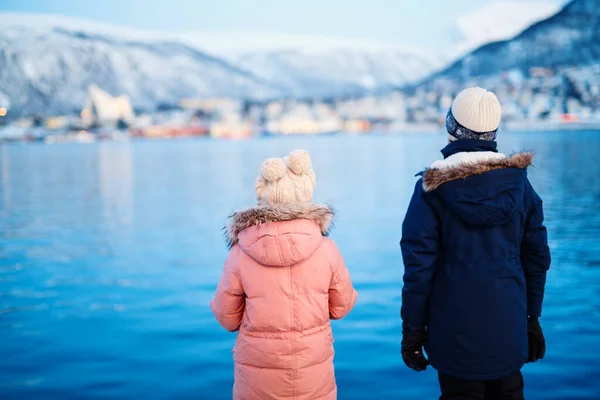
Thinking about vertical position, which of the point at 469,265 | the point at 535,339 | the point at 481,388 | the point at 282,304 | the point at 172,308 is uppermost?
the point at 469,265

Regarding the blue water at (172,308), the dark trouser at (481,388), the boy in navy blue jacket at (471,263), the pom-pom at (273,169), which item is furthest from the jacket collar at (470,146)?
the blue water at (172,308)

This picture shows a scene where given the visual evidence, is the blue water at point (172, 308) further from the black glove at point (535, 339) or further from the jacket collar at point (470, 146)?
the jacket collar at point (470, 146)

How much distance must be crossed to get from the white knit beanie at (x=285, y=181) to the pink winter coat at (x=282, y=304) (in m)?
0.09

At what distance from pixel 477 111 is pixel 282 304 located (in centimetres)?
103

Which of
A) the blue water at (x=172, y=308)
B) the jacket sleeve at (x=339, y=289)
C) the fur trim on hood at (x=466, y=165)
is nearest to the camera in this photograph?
the fur trim on hood at (x=466, y=165)

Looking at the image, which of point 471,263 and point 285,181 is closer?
point 471,263

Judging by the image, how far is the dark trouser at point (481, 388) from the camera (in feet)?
8.17

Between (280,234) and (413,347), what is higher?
(280,234)

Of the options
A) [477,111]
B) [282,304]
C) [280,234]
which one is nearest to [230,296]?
[282,304]

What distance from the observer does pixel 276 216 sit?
2.50 m

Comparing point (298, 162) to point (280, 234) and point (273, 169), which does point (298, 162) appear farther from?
point (280, 234)

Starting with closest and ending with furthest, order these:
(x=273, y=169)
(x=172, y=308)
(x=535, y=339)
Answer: (x=273, y=169)
(x=535, y=339)
(x=172, y=308)

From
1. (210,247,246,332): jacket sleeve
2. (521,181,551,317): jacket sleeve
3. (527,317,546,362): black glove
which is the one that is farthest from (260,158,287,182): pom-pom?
(527,317,546,362): black glove

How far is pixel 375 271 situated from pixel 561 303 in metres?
→ 2.53
